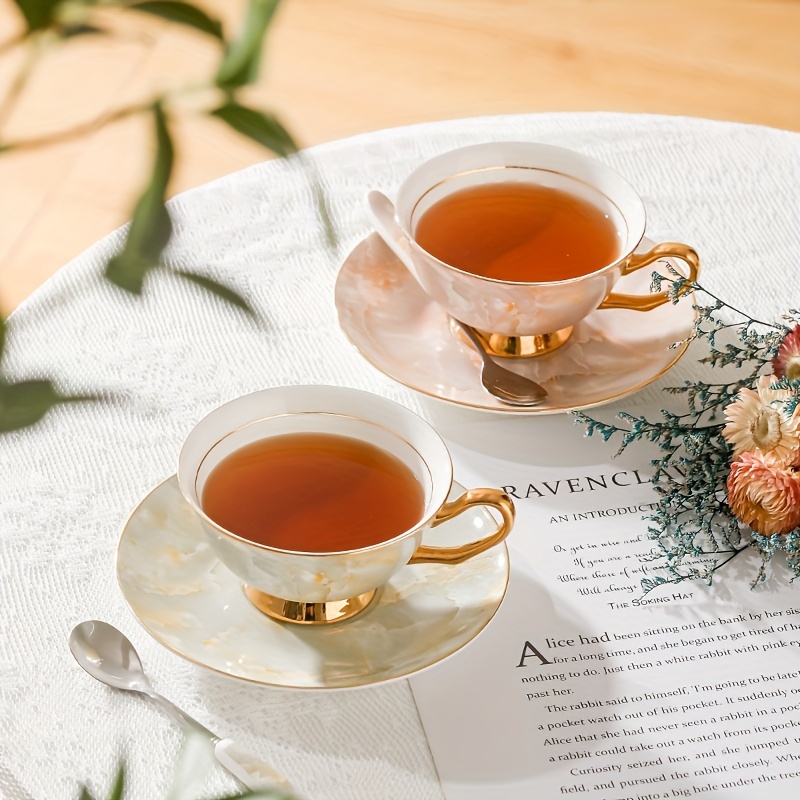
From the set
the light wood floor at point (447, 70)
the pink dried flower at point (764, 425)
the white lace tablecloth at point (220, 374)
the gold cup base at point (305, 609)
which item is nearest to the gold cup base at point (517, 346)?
the white lace tablecloth at point (220, 374)

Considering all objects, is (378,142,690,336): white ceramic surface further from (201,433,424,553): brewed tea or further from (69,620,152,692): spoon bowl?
(69,620,152,692): spoon bowl

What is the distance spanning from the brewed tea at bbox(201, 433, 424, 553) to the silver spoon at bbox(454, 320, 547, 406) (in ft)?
0.67

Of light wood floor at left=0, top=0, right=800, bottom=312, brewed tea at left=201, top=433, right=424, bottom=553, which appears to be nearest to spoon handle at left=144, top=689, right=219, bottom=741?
brewed tea at left=201, top=433, right=424, bottom=553

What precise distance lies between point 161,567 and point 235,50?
0.57 meters

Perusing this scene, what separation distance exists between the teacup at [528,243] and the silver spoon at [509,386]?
1.6 inches

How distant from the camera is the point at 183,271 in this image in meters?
0.24

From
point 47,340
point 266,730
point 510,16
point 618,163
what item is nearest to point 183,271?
point 266,730

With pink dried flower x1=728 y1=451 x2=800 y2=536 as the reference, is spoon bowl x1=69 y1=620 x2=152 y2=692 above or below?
below

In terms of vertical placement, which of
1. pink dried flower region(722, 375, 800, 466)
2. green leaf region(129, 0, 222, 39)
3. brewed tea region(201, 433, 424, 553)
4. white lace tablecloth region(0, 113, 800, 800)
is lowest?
white lace tablecloth region(0, 113, 800, 800)

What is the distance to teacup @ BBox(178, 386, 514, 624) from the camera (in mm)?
681

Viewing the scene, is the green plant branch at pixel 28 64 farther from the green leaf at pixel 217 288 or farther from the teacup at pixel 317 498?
the teacup at pixel 317 498

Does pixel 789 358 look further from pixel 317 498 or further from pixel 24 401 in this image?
pixel 24 401

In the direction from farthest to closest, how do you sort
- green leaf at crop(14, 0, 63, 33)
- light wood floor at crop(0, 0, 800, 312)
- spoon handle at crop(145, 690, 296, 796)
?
light wood floor at crop(0, 0, 800, 312) → spoon handle at crop(145, 690, 296, 796) → green leaf at crop(14, 0, 63, 33)

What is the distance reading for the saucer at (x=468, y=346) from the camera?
38.2 inches
